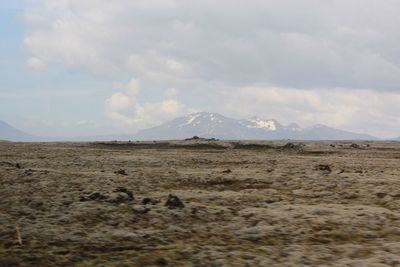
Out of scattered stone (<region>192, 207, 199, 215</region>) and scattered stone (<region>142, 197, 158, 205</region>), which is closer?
scattered stone (<region>192, 207, 199, 215</region>)

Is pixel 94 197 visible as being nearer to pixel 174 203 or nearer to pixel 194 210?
pixel 174 203

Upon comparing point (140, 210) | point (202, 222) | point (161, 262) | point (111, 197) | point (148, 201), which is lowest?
point (161, 262)

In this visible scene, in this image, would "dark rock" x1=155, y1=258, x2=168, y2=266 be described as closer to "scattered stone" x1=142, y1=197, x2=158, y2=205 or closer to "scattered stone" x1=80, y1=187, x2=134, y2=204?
"scattered stone" x1=142, y1=197, x2=158, y2=205

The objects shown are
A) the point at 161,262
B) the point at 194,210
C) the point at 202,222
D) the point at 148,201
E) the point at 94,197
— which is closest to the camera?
the point at 161,262

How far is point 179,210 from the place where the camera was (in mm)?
21500

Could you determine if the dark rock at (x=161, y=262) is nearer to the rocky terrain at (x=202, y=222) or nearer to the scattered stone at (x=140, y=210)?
the rocky terrain at (x=202, y=222)

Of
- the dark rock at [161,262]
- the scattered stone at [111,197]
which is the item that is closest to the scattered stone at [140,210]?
the scattered stone at [111,197]

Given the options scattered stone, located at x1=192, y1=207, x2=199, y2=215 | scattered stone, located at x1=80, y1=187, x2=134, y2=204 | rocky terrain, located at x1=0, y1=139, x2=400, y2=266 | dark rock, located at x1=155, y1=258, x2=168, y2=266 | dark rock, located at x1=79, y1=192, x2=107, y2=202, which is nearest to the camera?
dark rock, located at x1=155, y1=258, x2=168, y2=266

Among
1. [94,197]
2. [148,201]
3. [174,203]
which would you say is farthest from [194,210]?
Answer: [94,197]

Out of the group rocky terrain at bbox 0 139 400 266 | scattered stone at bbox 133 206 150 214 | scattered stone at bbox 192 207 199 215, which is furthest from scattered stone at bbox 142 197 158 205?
scattered stone at bbox 192 207 199 215

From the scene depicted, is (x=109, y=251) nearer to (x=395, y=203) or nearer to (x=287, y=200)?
(x=287, y=200)

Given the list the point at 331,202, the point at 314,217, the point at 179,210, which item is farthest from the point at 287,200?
the point at 179,210

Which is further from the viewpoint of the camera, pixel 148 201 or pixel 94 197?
pixel 94 197

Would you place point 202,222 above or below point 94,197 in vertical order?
below
